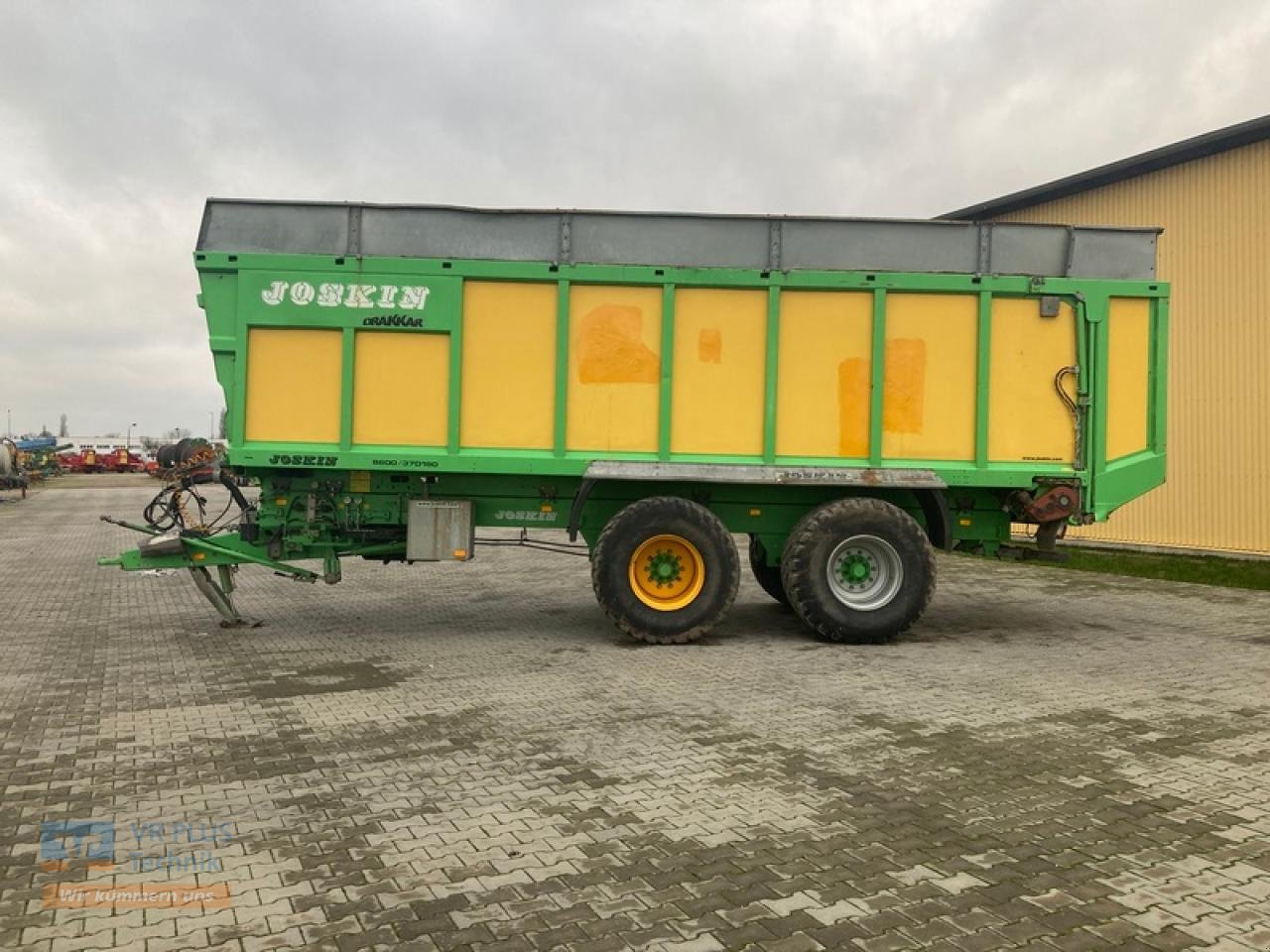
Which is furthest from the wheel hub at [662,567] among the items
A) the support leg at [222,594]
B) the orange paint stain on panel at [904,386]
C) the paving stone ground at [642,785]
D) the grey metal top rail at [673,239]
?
the support leg at [222,594]

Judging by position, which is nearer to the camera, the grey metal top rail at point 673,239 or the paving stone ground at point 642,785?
the paving stone ground at point 642,785

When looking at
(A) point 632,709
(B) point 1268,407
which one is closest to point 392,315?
(A) point 632,709

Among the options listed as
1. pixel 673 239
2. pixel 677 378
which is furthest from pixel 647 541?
pixel 673 239

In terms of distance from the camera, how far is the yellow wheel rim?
26.8ft

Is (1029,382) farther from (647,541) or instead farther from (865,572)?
(647,541)

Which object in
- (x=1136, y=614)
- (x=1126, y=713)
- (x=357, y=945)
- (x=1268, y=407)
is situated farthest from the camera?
(x=1268, y=407)

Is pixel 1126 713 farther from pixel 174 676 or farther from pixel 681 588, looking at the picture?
pixel 174 676

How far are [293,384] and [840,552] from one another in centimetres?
512

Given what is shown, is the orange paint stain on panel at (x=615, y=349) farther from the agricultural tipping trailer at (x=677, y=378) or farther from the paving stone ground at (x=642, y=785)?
the paving stone ground at (x=642, y=785)

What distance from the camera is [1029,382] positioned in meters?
8.41

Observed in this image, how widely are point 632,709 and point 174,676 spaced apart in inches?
143

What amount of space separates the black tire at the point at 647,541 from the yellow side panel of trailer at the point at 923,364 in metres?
1.81

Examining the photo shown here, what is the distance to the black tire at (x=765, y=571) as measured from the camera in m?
9.12

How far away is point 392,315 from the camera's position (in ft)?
26.7
